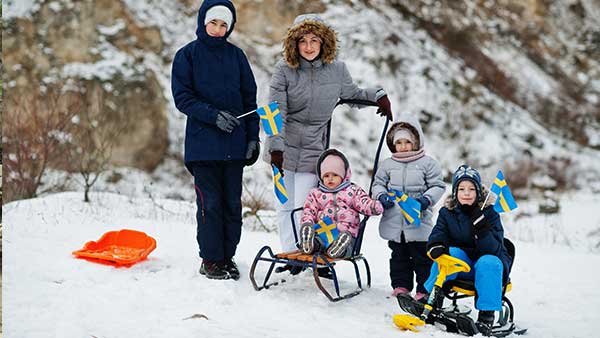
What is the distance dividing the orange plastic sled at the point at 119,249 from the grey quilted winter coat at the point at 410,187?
6.58ft

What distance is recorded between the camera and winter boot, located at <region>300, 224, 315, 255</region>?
4.32 metres

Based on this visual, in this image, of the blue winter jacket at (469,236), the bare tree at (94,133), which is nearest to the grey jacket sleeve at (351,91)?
the blue winter jacket at (469,236)

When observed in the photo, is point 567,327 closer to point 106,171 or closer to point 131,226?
point 131,226

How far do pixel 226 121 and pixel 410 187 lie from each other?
1428 mm

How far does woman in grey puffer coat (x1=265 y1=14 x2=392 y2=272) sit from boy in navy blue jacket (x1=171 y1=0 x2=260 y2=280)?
0.28 meters

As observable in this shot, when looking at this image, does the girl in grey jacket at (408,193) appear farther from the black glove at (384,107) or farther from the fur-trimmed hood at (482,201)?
the fur-trimmed hood at (482,201)

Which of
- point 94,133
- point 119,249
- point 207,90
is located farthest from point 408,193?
point 94,133

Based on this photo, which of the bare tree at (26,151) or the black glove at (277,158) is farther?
the bare tree at (26,151)

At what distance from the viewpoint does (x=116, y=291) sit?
426cm

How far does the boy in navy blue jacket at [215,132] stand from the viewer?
4.56 m

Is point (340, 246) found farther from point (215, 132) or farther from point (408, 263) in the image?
point (215, 132)

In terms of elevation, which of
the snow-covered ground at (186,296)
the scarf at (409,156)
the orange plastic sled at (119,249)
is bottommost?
the snow-covered ground at (186,296)

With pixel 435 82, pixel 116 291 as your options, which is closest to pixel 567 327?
pixel 116 291

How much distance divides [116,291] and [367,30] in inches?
411
